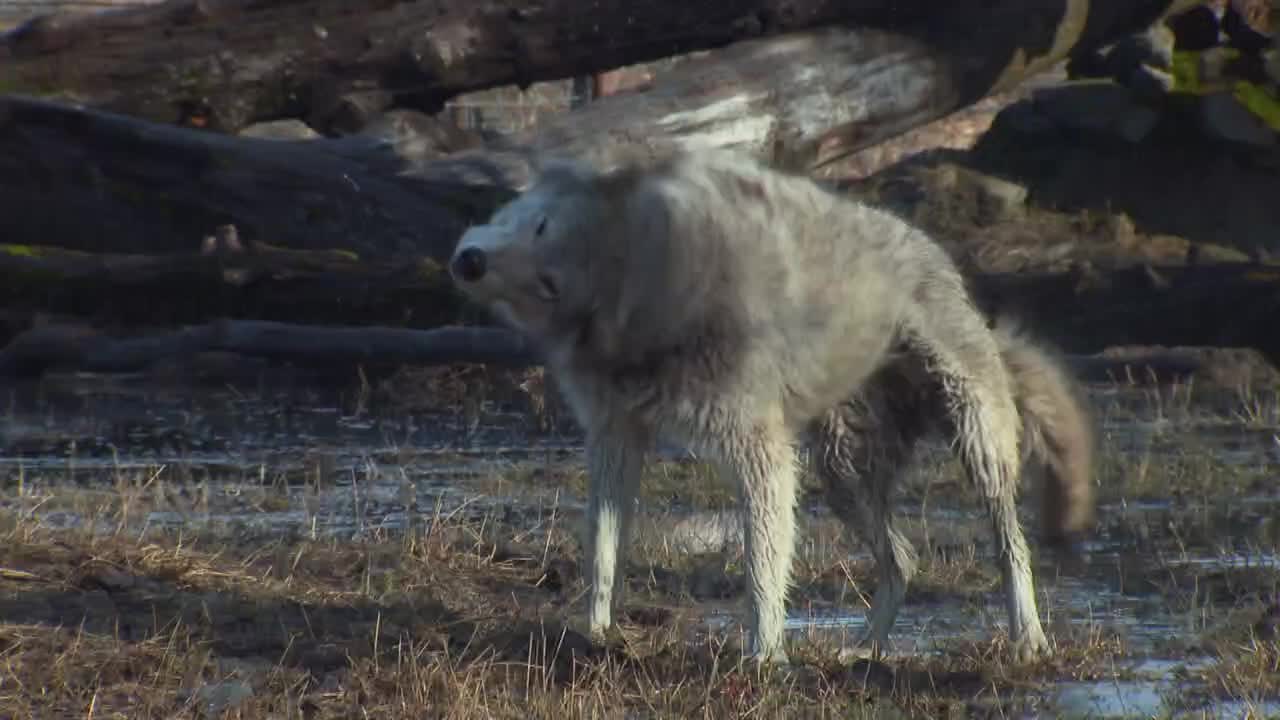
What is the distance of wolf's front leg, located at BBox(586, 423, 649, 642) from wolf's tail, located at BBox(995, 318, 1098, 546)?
5.01ft

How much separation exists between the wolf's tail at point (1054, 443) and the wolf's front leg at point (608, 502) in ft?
5.01

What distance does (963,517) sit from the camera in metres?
9.33

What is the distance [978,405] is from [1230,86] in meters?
12.0

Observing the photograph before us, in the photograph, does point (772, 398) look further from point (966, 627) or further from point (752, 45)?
point (752, 45)

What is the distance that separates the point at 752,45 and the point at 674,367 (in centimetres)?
811

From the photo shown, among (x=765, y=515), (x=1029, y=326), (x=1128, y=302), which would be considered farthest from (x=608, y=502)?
(x=1128, y=302)

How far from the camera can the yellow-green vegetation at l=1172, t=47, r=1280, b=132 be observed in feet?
59.3

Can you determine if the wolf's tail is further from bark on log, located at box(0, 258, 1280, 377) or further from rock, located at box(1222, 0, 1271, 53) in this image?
rock, located at box(1222, 0, 1271, 53)

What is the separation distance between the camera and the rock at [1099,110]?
1842 centimetres

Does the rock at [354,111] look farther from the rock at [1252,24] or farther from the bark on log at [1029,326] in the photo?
the rock at [1252,24]

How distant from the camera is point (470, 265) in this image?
6.07 metres

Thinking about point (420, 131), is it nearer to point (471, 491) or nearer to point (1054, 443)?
point (471, 491)

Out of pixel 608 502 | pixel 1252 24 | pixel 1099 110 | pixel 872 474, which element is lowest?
pixel 1099 110

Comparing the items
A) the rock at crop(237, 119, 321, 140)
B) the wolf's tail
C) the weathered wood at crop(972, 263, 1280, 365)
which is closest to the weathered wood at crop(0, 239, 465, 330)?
the weathered wood at crop(972, 263, 1280, 365)
